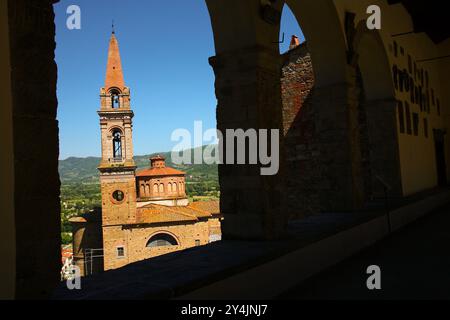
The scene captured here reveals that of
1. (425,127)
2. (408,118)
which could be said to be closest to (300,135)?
(408,118)

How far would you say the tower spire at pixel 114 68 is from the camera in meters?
32.7

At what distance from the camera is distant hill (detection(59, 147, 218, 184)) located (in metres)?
121

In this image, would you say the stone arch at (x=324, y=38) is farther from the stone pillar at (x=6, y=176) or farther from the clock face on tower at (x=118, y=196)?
the clock face on tower at (x=118, y=196)

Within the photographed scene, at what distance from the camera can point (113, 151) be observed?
110ft

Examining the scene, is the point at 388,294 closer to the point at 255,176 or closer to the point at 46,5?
the point at 255,176

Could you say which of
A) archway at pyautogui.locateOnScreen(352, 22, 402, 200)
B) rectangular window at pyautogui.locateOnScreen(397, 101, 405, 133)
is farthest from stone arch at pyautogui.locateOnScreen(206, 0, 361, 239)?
rectangular window at pyautogui.locateOnScreen(397, 101, 405, 133)

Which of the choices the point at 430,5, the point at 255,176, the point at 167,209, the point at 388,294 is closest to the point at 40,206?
the point at 255,176

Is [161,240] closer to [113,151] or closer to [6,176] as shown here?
[113,151]

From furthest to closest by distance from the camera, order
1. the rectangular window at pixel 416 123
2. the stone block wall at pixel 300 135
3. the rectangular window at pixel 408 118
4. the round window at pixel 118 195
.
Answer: the round window at pixel 118 195
the rectangular window at pixel 416 123
the stone block wall at pixel 300 135
the rectangular window at pixel 408 118

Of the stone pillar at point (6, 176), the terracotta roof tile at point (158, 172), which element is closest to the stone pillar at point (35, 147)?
the stone pillar at point (6, 176)

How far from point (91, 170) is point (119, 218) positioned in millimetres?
134450

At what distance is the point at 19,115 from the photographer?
6.80 ft

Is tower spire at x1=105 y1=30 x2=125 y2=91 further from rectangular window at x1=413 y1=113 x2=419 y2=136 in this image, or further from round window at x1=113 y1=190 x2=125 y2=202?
rectangular window at x1=413 y1=113 x2=419 y2=136
